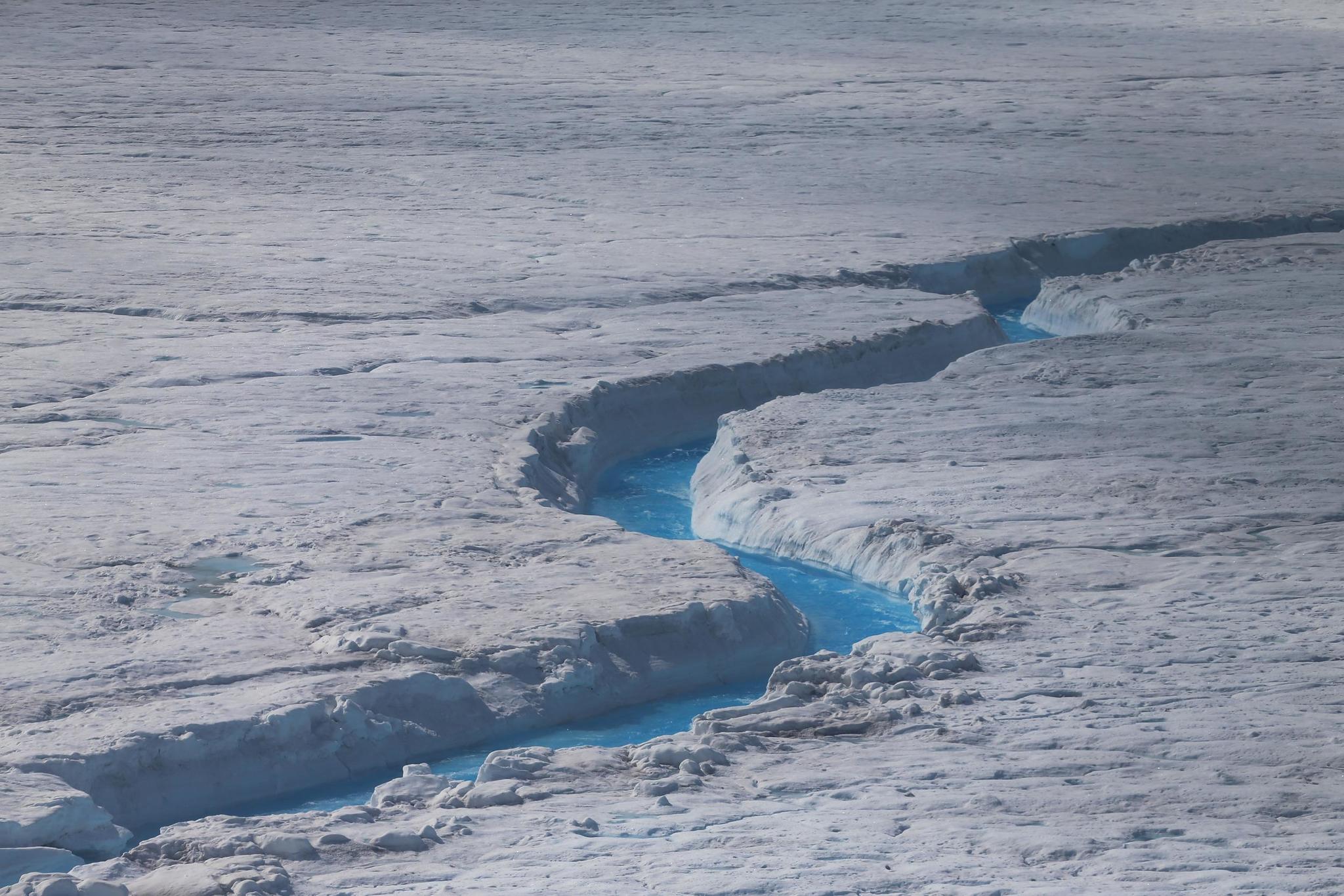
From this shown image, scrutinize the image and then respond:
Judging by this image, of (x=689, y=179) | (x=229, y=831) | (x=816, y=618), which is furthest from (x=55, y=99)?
(x=229, y=831)

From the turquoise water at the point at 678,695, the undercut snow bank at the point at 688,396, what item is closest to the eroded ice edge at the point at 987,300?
the undercut snow bank at the point at 688,396

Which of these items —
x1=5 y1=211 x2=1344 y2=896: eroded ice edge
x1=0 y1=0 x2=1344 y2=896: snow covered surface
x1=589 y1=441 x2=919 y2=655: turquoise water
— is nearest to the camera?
x1=0 y1=0 x2=1344 y2=896: snow covered surface

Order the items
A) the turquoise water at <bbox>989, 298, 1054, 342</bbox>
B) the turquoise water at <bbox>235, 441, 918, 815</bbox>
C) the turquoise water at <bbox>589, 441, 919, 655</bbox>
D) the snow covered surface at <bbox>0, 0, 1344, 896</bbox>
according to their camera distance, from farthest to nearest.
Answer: the turquoise water at <bbox>989, 298, 1054, 342</bbox> → the turquoise water at <bbox>589, 441, 919, 655</bbox> → the turquoise water at <bbox>235, 441, 918, 815</bbox> → the snow covered surface at <bbox>0, 0, 1344, 896</bbox>

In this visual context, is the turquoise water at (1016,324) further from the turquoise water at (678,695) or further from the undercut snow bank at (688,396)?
the turquoise water at (678,695)

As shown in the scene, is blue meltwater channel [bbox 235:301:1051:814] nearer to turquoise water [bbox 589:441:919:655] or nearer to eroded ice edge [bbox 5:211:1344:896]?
turquoise water [bbox 589:441:919:655]

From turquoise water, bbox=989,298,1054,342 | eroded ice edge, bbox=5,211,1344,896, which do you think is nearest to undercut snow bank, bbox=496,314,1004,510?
eroded ice edge, bbox=5,211,1344,896

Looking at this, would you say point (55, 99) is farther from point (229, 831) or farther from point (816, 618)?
point (229, 831)
